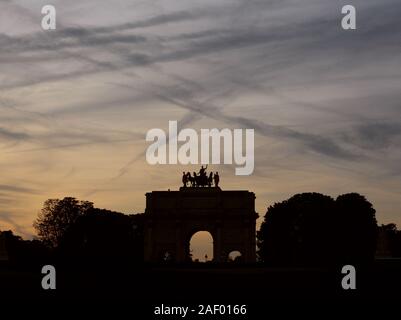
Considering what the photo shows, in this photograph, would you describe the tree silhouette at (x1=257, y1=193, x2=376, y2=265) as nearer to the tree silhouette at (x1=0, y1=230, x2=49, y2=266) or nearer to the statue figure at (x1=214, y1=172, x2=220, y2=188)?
the statue figure at (x1=214, y1=172, x2=220, y2=188)

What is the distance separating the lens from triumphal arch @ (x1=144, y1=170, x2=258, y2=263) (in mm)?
87438

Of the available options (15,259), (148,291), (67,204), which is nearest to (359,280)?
(148,291)

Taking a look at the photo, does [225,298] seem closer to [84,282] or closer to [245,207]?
[84,282]

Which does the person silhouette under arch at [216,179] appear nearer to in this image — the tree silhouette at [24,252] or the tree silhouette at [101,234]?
the tree silhouette at [101,234]

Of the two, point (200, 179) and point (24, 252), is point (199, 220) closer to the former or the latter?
point (200, 179)

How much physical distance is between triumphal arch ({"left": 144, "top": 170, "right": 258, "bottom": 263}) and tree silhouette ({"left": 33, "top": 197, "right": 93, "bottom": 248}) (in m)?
15.2

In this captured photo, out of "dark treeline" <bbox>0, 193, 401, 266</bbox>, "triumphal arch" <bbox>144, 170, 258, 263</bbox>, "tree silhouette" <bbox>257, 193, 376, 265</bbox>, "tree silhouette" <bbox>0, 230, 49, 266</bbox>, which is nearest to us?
"tree silhouette" <bbox>0, 230, 49, 266</bbox>

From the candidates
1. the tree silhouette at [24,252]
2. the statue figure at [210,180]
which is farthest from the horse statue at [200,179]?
the tree silhouette at [24,252]

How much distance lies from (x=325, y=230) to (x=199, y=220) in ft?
76.2

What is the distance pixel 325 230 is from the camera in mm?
68250

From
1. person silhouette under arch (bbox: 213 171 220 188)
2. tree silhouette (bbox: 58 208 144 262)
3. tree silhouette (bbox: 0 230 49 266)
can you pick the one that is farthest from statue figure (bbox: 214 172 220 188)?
tree silhouette (bbox: 0 230 49 266)

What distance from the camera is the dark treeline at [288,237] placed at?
6038 centimetres

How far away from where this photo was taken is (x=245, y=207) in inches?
3457

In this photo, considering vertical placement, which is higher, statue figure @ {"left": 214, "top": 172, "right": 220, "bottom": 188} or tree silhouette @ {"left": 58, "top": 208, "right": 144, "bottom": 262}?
statue figure @ {"left": 214, "top": 172, "right": 220, "bottom": 188}
